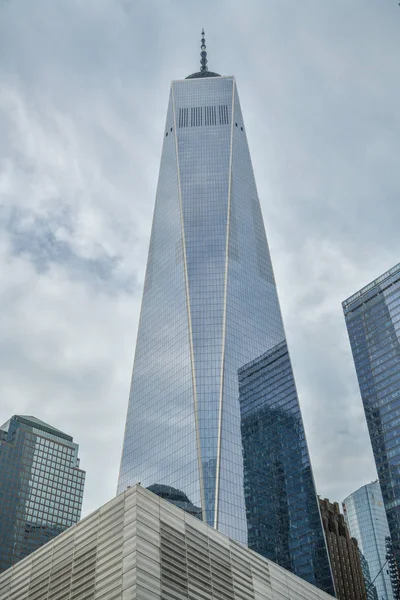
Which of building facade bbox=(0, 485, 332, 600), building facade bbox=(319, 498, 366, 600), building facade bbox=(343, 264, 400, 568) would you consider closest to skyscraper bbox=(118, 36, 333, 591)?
building facade bbox=(343, 264, 400, 568)

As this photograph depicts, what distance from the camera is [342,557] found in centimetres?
17662

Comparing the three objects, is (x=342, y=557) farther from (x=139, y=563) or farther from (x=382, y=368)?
(x=139, y=563)

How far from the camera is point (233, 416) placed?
15225 centimetres

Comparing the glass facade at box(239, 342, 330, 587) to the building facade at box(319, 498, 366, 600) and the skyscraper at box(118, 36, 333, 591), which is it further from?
the building facade at box(319, 498, 366, 600)

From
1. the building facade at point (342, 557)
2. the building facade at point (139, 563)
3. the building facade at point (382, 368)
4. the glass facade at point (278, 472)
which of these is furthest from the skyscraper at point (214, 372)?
the building facade at point (139, 563)

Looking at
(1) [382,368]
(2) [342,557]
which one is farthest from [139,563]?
(2) [342,557]

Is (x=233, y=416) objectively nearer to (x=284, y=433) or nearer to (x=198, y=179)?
(x=284, y=433)

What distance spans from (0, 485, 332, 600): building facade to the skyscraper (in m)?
69.0

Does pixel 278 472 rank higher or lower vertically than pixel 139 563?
higher

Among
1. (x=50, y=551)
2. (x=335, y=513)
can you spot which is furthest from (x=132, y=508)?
(x=335, y=513)

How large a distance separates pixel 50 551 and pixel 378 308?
135342 millimetres

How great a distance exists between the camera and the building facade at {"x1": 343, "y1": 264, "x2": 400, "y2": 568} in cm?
15688

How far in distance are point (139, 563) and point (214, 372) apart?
101 meters

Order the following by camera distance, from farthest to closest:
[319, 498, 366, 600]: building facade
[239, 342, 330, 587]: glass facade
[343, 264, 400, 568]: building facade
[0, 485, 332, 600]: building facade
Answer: [319, 498, 366, 600]: building facade
[343, 264, 400, 568]: building facade
[239, 342, 330, 587]: glass facade
[0, 485, 332, 600]: building facade
